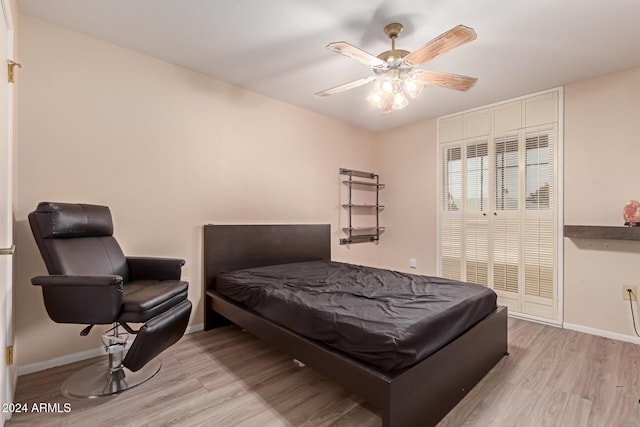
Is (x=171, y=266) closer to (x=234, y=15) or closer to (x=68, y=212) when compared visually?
(x=68, y=212)

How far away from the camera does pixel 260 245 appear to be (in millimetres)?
3367

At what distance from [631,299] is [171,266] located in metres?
4.03

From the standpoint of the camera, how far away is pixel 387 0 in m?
1.95

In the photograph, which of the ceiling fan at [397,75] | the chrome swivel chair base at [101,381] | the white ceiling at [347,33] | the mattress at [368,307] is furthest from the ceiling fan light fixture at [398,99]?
Answer: the chrome swivel chair base at [101,381]

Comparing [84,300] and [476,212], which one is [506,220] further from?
[84,300]

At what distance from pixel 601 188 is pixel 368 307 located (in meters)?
2.75

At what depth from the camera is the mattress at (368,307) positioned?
152 centimetres

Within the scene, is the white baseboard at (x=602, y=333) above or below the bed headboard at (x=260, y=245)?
below

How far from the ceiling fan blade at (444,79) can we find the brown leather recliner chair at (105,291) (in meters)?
2.33

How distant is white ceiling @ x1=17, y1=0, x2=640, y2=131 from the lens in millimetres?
2018

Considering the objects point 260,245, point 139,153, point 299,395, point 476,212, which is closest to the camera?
point 299,395

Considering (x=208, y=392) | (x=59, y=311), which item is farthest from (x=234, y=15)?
(x=208, y=392)

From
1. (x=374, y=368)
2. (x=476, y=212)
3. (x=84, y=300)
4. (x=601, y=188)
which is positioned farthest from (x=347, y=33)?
(x=601, y=188)

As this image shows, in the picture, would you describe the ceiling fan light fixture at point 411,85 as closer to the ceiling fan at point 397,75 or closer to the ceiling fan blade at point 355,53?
the ceiling fan at point 397,75
